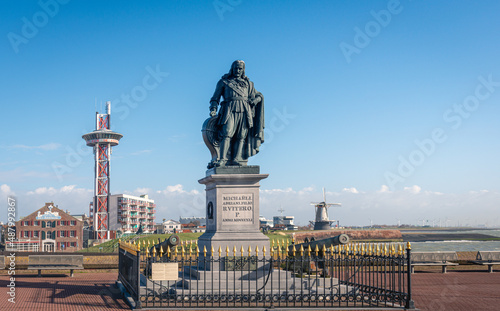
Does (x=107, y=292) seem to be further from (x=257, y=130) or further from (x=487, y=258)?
(x=487, y=258)

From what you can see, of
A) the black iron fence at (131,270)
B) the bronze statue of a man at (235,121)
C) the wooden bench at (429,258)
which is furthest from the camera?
the wooden bench at (429,258)

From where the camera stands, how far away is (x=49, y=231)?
80375 millimetres

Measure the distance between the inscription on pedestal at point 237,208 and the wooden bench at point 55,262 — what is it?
9109 millimetres

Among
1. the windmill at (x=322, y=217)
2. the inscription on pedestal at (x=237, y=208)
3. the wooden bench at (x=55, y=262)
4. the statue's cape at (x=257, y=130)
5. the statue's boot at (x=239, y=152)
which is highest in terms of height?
the statue's cape at (x=257, y=130)

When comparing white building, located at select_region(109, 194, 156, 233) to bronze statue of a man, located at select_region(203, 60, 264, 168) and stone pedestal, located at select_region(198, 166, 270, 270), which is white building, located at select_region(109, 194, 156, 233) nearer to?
bronze statue of a man, located at select_region(203, 60, 264, 168)

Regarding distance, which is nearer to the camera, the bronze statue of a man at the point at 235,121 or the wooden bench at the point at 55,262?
the bronze statue of a man at the point at 235,121

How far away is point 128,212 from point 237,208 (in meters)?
107

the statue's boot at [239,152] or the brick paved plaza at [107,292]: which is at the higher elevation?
the statue's boot at [239,152]

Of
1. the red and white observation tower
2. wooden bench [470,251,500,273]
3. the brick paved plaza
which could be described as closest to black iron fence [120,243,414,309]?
the brick paved plaza

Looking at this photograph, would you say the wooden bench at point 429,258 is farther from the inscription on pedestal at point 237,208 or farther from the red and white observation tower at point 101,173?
the red and white observation tower at point 101,173

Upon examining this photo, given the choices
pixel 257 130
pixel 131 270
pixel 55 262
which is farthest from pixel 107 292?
pixel 55 262

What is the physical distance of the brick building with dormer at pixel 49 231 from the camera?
79.5 metres

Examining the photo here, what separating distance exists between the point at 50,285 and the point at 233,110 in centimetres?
866

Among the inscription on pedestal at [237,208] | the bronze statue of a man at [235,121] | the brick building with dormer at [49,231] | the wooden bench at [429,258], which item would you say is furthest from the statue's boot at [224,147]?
the brick building with dormer at [49,231]
